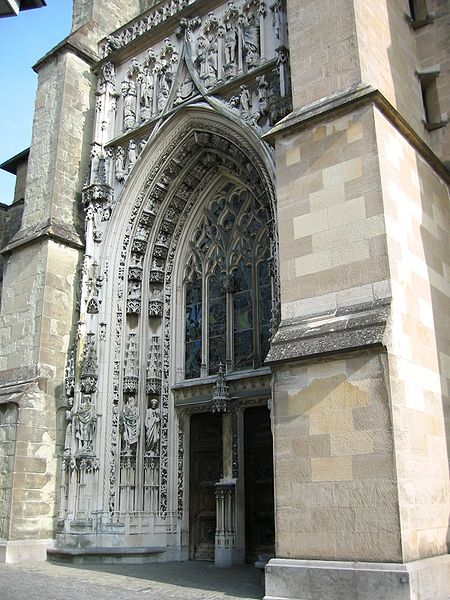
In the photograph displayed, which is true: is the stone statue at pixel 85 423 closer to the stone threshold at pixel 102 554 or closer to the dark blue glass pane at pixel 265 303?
the stone threshold at pixel 102 554

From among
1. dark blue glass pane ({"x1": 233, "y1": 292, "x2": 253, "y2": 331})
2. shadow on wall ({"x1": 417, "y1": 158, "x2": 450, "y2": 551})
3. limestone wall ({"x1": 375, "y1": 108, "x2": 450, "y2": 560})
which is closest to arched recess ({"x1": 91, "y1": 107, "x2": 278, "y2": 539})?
dark blue glass pane ({"x1": 233, "y1": 292, "x2": 253, "y2": 331})

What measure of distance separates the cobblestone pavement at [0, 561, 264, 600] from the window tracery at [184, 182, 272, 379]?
3501 mm

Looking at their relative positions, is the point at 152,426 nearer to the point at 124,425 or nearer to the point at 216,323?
the point at 124,425

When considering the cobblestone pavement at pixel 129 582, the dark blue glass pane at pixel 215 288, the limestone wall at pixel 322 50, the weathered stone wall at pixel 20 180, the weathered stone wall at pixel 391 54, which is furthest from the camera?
the weathered stone wall at pixel 20 180

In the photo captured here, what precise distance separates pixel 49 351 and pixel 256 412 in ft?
13.2

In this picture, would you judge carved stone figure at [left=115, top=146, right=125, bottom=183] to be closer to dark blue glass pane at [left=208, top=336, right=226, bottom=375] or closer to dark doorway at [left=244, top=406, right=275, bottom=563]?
dark blue glass pane at [left=208, top=336, right=226, bottom=375]

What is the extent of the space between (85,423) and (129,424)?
770 mm

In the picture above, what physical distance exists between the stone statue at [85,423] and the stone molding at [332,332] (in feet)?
17.4

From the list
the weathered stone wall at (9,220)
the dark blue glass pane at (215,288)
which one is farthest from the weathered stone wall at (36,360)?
the weathered stone wall at (9,220)

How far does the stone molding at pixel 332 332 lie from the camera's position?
6.79 m

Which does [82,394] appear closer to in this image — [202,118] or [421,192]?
[202,118]

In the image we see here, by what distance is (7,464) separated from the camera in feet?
37.6

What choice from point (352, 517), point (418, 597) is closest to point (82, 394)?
point (352, 517)

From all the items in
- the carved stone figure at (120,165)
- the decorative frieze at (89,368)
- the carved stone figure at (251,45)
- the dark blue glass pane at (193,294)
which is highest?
the carved stone figure at (251,45)
